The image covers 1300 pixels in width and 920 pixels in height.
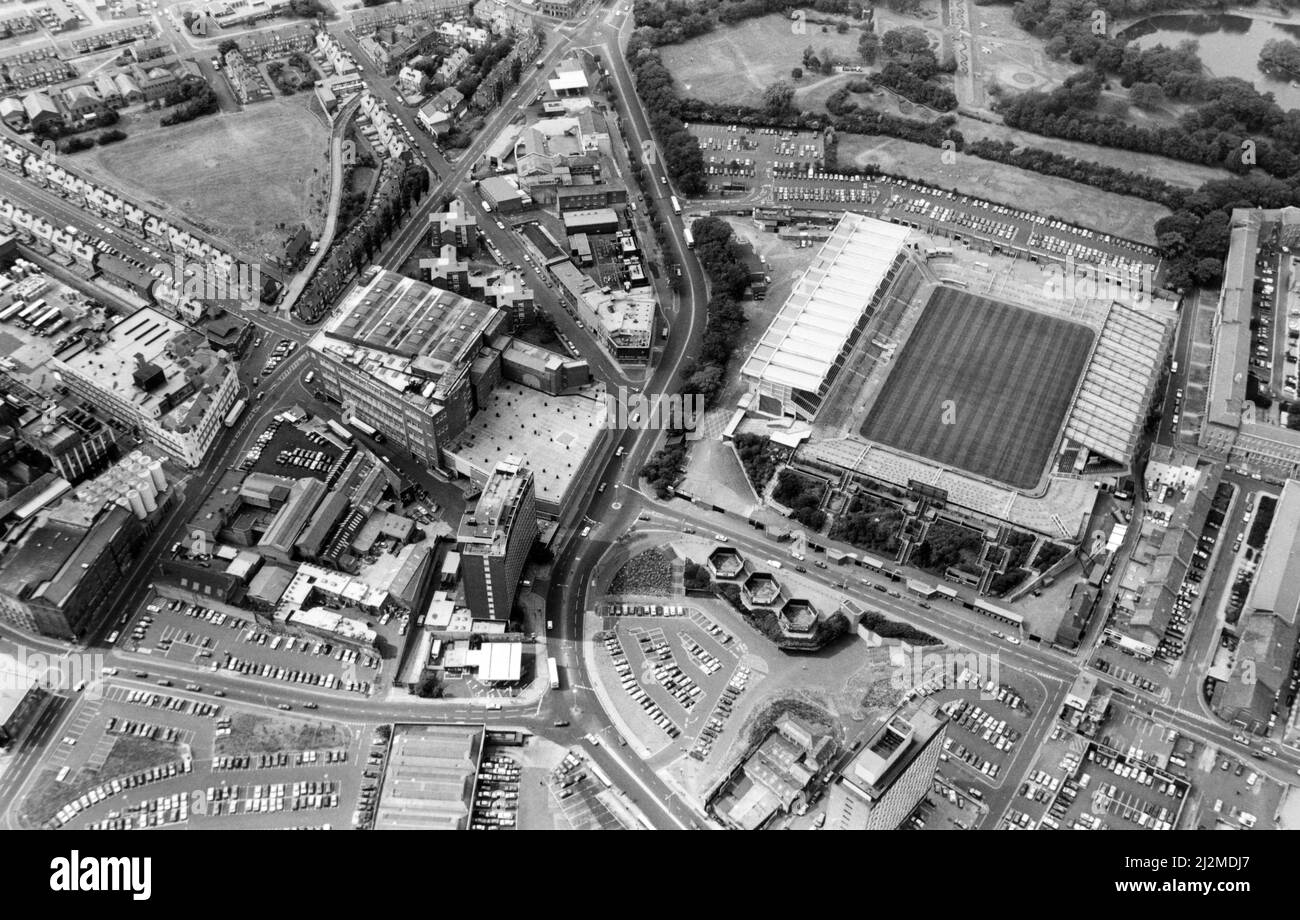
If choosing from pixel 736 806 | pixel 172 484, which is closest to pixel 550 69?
pixel 172 484

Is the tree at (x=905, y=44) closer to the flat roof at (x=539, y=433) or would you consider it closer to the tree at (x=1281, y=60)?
the tree at (x=1281, y=60)

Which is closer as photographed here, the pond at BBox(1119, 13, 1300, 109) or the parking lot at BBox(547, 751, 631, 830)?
the parking lot at BBox(547, 751, 631, 830)

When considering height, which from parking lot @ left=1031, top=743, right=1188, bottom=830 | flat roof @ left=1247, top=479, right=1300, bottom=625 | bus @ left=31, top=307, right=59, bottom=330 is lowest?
parking lot @ left=1031, top=743, right=1188, bottom=830

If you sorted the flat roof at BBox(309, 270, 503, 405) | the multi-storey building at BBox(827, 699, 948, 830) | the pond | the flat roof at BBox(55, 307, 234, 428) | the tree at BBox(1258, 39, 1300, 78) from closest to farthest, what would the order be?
1. the multi-storey building at BBox(827, 699, 948, 830)
2. the flat roof at BBox(309, 270, 503, 405)
3. the flat roof at BBox(55, 307, 234, 428)
4. the tree at BBox(1258, 39, 1300, 78)
5. the pond

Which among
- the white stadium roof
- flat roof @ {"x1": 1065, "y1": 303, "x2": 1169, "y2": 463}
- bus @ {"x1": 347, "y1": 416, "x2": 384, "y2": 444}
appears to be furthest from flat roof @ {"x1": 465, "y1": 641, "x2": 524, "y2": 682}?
flat roof @ {"x1": 1065, "y1": 303, "x2": 1169, "y2": 463}

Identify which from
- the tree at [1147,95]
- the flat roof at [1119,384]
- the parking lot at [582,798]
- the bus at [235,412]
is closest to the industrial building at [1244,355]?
the flat roof at [1119,384]

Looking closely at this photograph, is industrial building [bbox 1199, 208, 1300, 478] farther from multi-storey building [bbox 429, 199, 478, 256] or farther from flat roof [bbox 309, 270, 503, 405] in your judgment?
multi-storey building [bbox 429, 199, 478, 256]

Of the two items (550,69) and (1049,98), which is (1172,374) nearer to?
(1049,98)
